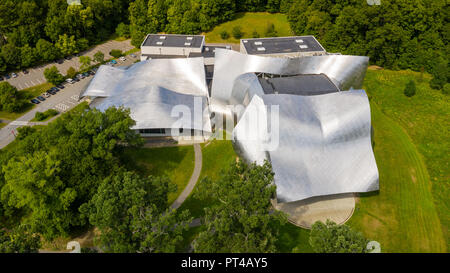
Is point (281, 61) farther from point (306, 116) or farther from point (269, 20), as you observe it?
point (269, 20)

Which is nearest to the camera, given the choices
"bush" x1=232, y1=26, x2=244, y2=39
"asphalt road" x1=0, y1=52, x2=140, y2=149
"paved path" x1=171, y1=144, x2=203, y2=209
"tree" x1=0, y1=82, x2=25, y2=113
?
"paved path" x1=171, y1=144, x2=203, y2=209

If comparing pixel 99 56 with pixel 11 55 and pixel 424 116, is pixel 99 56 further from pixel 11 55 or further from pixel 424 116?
pixel 424 116

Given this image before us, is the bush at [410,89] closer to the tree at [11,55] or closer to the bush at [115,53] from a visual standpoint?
the bush at [115,53]

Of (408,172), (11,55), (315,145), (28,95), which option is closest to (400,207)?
(408,172)

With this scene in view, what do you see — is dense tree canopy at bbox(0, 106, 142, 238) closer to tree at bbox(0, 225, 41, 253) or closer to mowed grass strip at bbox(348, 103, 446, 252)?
tree at bbox(0, 225, 41, 253)

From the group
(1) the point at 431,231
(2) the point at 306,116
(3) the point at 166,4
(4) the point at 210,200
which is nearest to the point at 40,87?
(3) the point at 166,4

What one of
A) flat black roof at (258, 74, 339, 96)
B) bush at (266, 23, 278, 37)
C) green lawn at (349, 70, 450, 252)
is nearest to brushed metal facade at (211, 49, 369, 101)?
flat black roof at (258, 74, 339, 96)

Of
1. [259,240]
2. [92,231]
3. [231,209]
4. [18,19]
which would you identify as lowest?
[92,231]

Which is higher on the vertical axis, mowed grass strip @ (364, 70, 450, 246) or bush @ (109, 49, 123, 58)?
bush @ (109, 49, 123, 58)
